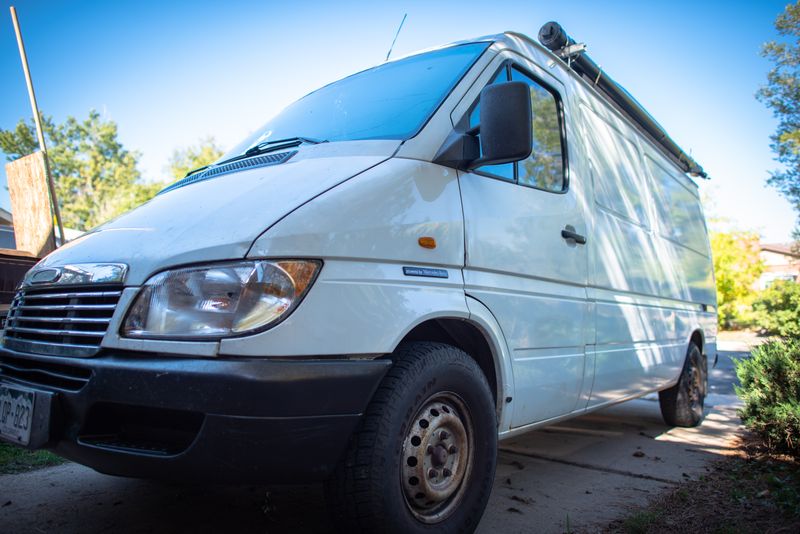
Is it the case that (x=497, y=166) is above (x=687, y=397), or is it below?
above

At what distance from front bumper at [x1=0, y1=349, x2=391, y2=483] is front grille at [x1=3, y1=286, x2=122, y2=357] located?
8 centimetres

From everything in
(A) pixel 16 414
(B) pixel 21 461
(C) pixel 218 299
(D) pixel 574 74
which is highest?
(D) pixel 574 74

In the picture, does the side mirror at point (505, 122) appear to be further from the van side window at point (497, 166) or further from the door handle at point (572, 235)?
the door handle at point (572, 235)

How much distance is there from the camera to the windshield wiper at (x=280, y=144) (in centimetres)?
270

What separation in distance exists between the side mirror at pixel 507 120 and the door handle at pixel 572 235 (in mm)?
976

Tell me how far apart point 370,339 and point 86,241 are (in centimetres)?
139

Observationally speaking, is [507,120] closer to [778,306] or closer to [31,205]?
[31,205]

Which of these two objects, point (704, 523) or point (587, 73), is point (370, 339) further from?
point (587, 73)

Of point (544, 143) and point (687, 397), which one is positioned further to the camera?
point (687, 397)

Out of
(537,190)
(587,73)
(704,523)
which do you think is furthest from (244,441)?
(587,73)

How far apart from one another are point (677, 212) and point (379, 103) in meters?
4.12

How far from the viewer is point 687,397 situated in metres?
5.43

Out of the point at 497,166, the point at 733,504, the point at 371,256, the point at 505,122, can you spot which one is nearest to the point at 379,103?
the point at 497,166

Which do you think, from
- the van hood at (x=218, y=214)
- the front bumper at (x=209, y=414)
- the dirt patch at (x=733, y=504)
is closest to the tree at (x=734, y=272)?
the dirt patch at (x=733, y=504)
